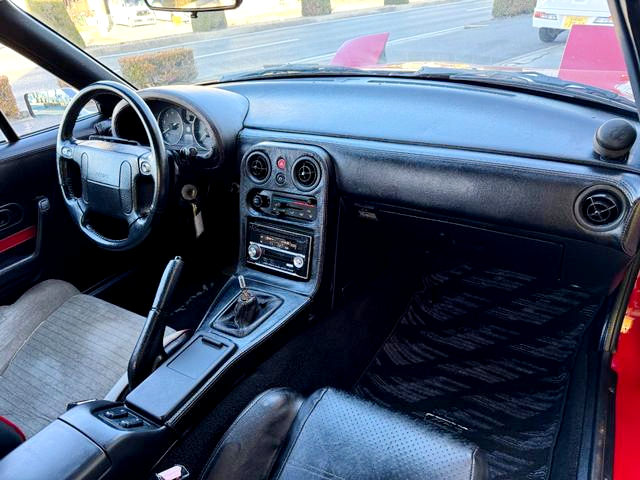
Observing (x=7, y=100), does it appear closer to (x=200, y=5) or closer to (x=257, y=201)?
(x=200, y=5)

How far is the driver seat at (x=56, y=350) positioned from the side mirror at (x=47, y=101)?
2.53 feet

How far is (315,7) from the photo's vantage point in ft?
10.7

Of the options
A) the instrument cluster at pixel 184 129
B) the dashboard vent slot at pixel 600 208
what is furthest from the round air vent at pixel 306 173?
the dashboard vent slot at pixel 600 208

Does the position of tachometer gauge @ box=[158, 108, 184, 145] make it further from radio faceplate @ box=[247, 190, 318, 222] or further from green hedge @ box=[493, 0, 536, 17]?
green hedge @ box=[493, 0, 536, 17]

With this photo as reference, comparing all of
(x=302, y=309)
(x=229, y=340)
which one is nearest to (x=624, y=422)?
(x=302, y=309)

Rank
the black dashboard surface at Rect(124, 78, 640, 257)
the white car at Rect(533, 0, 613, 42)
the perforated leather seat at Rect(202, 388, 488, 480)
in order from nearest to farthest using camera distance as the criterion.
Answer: the perforated leather seat at Rect(202, 388, 488, 480) < the black dashboard surface at Rect(124, 78, 640, 257) < the white car at Rect(533, 0, 613, 42)

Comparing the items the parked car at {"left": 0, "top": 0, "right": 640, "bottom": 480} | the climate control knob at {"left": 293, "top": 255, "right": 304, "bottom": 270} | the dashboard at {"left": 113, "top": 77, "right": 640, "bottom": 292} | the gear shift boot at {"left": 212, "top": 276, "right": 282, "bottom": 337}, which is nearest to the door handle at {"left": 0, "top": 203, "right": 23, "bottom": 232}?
the parked car at {"left": 0, "top": 0, "right": 640, "bottom": 480}

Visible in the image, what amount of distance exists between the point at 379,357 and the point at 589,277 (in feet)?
3.10

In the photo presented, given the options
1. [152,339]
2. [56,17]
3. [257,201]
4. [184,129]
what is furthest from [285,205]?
[56,17]

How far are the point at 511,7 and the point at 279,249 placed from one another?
1176 mm

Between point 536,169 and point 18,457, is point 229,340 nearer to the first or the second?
point 18,457

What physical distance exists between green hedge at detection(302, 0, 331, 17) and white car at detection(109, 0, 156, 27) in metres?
0.91

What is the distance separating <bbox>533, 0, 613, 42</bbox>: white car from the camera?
5.35 feet

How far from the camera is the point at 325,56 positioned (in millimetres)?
2457
